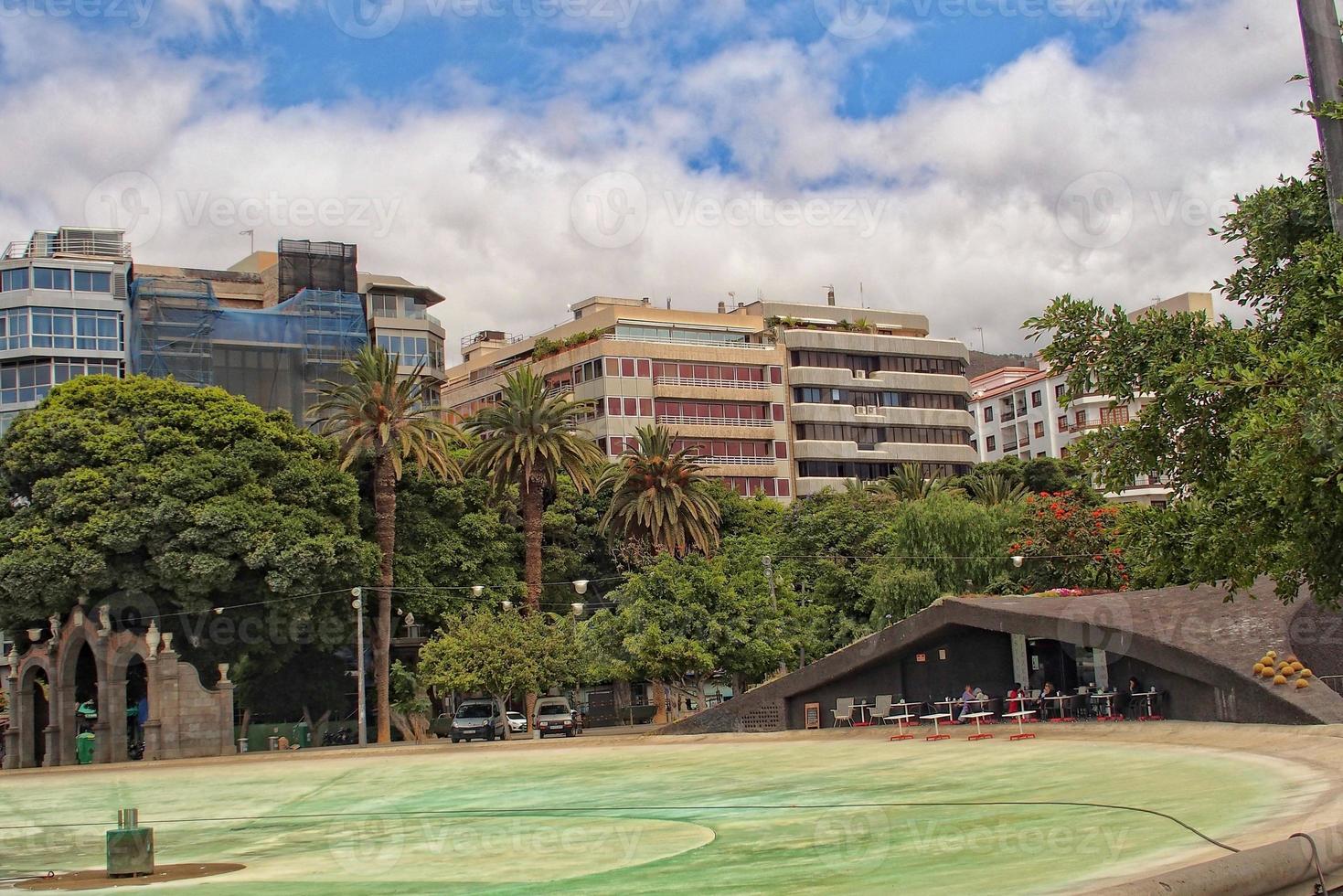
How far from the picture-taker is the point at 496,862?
53.0 ft

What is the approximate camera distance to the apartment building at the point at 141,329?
252 ft

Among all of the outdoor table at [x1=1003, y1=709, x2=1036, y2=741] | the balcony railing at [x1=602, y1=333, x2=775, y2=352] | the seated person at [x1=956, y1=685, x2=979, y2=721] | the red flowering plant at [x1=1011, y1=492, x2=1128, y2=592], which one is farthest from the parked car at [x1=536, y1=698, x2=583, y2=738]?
the balcony railing at [x1=602, y1=333, x2=775, y2=352]

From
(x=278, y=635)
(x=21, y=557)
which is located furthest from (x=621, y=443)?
(x=21, y=557)

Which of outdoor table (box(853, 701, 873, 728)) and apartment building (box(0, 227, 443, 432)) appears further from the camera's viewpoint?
apartment building (box(0, 227, 443, 432))

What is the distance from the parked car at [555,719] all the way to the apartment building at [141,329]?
25.7m

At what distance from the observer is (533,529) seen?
66000 mm

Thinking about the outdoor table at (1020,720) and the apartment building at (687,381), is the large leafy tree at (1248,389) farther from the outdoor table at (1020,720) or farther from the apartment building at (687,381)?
the apartment building at (687,381)

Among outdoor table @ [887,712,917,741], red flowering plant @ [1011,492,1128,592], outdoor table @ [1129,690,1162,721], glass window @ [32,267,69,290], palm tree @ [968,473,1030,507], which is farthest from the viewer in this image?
glass window @ [32,267,69,290]

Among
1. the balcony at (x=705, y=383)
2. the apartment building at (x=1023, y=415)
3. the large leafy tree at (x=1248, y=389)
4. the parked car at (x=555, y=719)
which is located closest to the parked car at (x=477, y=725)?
the parked car at (x=555, y=719)

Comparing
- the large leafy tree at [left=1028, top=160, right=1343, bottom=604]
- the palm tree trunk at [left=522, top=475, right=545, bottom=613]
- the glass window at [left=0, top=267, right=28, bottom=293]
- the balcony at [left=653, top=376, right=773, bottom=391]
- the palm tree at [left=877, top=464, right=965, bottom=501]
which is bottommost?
the large leafy tree at [left=1028, top=160, right=1343, bottom=604]

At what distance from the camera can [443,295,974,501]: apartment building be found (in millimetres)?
94562

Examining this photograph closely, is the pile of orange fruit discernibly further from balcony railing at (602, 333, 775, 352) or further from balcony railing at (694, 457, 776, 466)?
balcony railing at (602, 333, 775, 352)

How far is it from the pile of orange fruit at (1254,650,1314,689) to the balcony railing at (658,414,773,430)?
66448 millimetres

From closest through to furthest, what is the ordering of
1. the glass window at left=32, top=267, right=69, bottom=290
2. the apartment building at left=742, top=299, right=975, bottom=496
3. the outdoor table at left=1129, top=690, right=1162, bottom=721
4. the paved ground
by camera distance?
1. the paved ground
2. the outdoor table at left=1129, top=690, right=1162, bottom=721
3. the glass window at left=32, top=267, right=69, bottom=290
4. the apartment building at left=742, top=299, right=975, bottom=496
